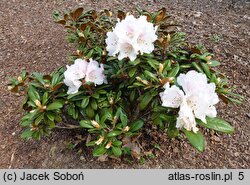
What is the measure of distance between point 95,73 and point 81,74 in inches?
3.4

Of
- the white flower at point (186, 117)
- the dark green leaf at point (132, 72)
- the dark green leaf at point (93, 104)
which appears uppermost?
the dark green leaf at point (132, 72)

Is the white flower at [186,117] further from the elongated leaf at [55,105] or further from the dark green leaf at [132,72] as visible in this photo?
the elongated leaf at [55,105]

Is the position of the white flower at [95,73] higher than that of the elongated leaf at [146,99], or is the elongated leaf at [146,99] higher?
the white flower at [95,73]

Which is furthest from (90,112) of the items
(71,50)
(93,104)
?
(71,50)

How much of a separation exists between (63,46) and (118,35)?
178 centimetres

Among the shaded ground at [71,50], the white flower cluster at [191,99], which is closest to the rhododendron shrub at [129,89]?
the white flower cluster at [191,99]

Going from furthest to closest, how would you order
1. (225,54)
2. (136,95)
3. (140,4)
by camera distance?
(140,4)
(225,54)
(136,95)

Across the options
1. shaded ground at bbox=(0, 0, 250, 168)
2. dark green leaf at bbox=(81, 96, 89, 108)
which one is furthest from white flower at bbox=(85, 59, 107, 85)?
shaded ground at bbox=(0, 0, 250, 168)

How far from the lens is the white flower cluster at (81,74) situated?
211 cm

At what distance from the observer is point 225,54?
335cm

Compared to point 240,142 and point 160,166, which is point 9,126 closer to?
point 160,166

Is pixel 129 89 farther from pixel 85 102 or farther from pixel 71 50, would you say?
pixel 71 50

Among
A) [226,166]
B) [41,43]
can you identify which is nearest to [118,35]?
[226,166]

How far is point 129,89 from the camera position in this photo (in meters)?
2.33
